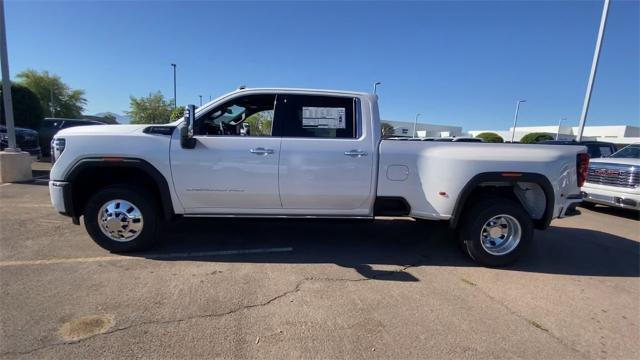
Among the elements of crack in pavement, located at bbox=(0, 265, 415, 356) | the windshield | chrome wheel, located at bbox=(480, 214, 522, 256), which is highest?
the windshield

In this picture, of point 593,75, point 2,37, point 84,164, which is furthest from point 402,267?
point 593,75

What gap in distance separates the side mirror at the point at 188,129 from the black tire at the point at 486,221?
3.46 m

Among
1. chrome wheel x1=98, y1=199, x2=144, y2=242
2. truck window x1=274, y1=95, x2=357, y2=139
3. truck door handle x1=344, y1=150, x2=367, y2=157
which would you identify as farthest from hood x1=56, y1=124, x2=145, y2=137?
truck door handle x1=344, y1=150, x2=367, y2=157

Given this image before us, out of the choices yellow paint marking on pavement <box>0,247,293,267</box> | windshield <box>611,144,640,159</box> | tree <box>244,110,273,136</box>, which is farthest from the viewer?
windshield <box>611,144,640,159</box>

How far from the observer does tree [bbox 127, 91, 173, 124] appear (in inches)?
1721

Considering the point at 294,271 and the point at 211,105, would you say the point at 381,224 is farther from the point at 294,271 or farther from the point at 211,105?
the point at 211,105

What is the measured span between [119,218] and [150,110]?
147 ft

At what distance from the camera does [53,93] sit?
145 feet

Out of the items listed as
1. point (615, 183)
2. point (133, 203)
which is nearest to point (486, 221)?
point (133, 203)

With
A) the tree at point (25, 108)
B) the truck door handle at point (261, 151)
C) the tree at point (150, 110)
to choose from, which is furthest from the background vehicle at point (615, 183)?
the tree at point (150, 110)

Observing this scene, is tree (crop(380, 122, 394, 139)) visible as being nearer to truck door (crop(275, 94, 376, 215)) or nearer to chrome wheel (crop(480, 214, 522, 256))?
truck door (crop(275, 94, 376, 215))

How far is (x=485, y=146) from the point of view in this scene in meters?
4.24

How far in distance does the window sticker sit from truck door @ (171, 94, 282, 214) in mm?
449

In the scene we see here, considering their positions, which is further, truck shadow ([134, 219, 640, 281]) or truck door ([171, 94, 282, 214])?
truck shadow ([134, 219, 640, 281])
